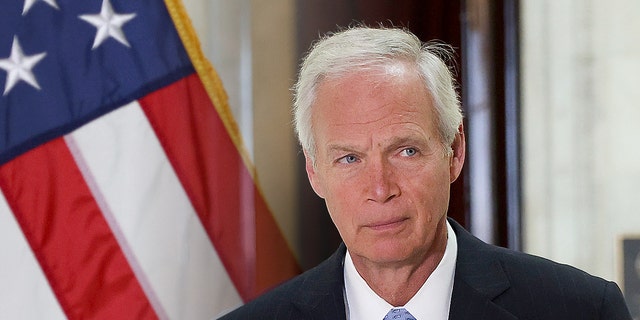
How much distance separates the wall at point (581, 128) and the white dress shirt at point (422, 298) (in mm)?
1113

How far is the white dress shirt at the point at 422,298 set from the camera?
2.13m

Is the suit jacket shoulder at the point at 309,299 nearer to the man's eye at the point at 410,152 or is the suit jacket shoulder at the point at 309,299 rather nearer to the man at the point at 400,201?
the man at the point at 400,201

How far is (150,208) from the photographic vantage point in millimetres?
2850

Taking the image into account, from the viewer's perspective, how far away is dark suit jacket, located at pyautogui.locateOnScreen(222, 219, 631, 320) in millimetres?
2061

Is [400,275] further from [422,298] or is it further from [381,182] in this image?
[381,182]

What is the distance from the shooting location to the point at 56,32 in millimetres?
2719

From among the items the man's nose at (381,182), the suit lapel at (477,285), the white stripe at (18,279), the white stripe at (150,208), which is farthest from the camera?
the white stripe at (150,208)

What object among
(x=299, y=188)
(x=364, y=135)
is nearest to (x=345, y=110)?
(x=364, y=135)

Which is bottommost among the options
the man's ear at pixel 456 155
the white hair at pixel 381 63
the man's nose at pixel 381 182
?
→ the man's ear at pixel 456 155

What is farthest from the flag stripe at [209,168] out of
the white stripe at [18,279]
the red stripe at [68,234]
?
the white stripe at [18,279]

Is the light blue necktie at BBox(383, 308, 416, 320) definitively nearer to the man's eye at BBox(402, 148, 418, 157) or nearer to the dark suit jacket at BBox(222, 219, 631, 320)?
the dark suit jacket at BBox(222, 219, 631, 320)

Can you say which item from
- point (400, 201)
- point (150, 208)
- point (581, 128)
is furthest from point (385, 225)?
point (581, 128)

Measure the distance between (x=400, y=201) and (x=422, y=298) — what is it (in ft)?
0.77

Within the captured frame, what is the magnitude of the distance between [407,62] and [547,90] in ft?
4.03
